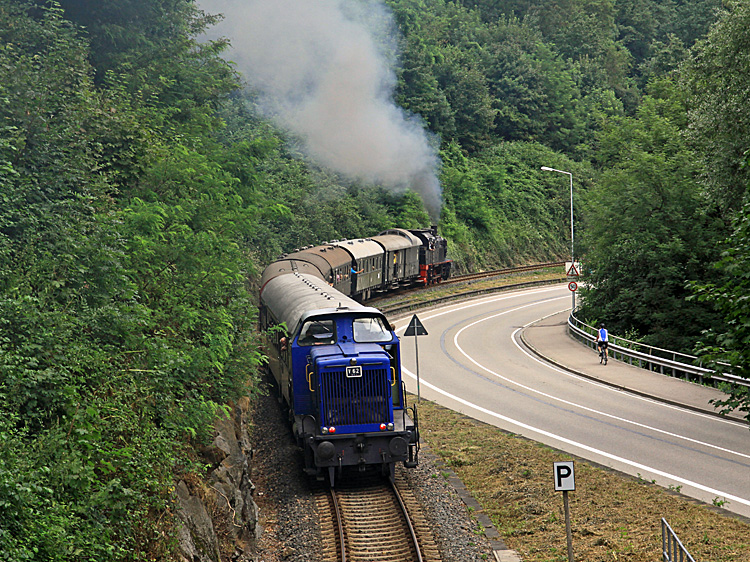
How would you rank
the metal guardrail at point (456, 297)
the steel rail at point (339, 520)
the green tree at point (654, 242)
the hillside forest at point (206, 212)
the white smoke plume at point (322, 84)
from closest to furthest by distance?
1. the hillside forest at point (206, 212)
2. the steel rail at point (339, 520)
3. the green tree at point (654, 242)
4. the metal guardrail at point (456, 297)
5. the white smoke plume at point (322, 84)

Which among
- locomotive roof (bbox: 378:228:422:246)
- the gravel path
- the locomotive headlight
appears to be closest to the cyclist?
the gravel path

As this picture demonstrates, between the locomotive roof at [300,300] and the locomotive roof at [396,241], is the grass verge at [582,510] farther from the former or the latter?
the locomotive roof at [396,241]

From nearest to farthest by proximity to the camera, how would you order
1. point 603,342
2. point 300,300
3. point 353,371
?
point 353,371, point 300,300, point 603,342

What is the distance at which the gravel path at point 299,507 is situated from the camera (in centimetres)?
1155

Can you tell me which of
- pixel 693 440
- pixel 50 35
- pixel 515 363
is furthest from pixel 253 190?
pixel 693 440

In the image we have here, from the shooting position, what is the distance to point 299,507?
13242 mm

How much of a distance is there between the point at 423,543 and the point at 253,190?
46.8ft

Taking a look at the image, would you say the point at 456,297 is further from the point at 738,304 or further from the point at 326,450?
the point at 738,304

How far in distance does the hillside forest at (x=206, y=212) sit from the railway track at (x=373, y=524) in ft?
9.42

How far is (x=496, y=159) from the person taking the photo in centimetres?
6544

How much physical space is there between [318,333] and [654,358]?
16.0 metres

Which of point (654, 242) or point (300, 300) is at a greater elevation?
point (654, 242)

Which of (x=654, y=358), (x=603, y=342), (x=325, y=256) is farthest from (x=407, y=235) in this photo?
(x=654, y=358)

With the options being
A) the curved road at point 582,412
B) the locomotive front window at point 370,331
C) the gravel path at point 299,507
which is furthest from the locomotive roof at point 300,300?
the curved road at point 582,412
